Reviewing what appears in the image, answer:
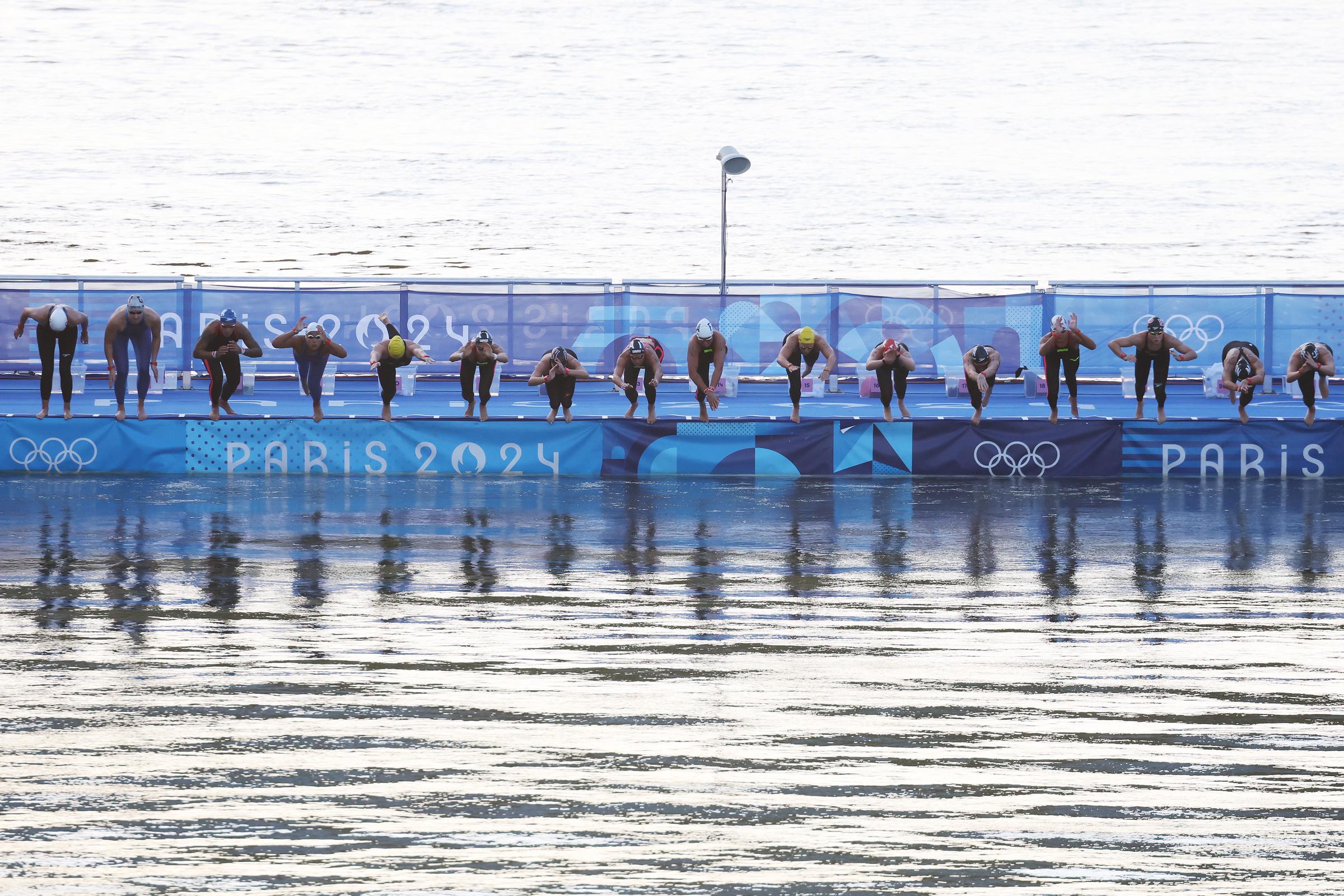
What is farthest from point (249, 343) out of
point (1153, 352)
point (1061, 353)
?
point (1153, 352)

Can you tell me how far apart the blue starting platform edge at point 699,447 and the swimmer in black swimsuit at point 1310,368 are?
324 mm

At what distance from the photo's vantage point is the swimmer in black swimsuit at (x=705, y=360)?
18.4 meters

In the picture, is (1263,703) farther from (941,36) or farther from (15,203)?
(941,36)

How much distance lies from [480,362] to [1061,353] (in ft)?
Result: 24.1

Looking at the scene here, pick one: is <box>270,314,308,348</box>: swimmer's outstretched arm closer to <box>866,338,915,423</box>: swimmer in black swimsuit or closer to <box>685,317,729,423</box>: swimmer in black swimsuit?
<box>685,317,729,423</box>: swimmer in black swimsuit

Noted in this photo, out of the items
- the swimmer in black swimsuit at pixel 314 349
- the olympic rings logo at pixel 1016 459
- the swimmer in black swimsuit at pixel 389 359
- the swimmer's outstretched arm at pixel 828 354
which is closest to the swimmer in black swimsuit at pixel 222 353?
the swimmer in black swimsuit at pixel 314 349

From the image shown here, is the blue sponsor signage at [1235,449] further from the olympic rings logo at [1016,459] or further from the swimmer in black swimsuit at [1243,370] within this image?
the olympic rings logo at [1016,459]

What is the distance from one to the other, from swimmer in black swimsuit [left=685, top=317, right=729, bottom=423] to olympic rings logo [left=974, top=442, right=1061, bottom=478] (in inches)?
133

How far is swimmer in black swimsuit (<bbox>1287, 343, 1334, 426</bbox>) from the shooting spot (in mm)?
18047

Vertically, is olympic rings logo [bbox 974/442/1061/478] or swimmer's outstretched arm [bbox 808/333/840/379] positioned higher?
swimmer's outstretched arm [bbox 808/333/840/379]

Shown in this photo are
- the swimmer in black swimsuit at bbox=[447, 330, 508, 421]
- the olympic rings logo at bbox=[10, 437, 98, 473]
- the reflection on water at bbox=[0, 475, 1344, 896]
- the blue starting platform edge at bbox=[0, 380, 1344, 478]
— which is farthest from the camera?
the swimmer in black swimsuit at bbox=[447, 330, 508, 421]

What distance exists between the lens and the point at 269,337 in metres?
21.6

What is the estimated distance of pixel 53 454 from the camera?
59.4ft

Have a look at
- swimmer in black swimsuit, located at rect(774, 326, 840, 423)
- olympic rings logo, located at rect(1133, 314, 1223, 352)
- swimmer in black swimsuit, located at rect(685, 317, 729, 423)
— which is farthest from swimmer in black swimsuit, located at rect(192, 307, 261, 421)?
olympic rings logo, located at rect(1133, 314, 1223, 352)
